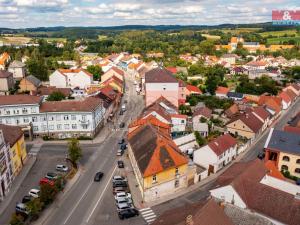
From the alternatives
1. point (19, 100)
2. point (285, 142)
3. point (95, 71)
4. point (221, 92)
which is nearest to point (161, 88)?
point (221, 92)

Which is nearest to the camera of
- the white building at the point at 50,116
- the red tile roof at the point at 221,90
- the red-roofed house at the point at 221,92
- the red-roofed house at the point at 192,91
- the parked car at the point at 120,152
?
the parked car at the point at 120,152

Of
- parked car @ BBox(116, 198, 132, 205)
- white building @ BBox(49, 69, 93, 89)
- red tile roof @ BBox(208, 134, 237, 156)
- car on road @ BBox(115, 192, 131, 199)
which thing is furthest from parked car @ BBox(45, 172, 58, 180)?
white building @ BBox(49, 69, 93, 89)

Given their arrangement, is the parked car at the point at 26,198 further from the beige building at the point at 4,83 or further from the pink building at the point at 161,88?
the beige building at the point at 4,83

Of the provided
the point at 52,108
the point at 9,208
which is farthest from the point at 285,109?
the point at 9,208

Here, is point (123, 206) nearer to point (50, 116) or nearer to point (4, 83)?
point (50, 116)

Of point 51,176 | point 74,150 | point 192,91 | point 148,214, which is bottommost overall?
point 148,214

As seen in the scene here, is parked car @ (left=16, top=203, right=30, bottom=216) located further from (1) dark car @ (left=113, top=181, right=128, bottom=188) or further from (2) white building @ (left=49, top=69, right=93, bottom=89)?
(2) white building @ (left=49, top=69, right=93, bottom=89)

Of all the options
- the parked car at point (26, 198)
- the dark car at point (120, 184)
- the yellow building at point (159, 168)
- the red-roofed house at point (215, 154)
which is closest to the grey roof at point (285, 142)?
the red-roofed house at point (215, 154)
